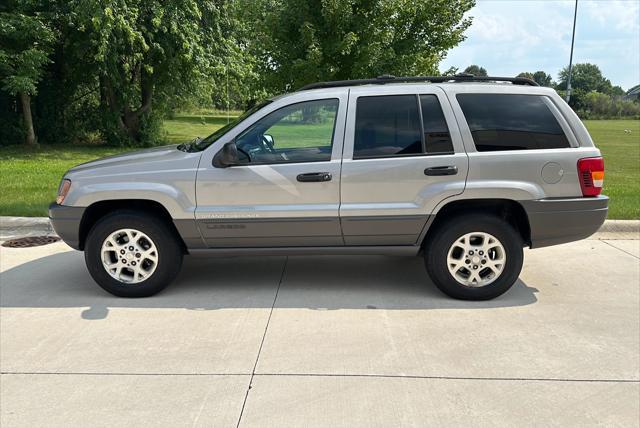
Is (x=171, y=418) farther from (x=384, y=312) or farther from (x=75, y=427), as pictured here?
(x=384, y=312)

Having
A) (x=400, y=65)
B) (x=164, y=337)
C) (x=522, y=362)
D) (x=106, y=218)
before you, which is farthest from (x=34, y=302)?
(x=400, y=65)

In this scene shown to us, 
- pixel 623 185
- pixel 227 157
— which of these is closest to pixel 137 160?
pixel 227 157

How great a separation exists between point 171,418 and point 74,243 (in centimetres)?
241

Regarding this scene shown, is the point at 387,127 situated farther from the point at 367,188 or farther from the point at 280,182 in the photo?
the point at 280,182

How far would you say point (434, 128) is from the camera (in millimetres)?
4434

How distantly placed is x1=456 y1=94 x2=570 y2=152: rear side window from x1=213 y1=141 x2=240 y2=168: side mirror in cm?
199

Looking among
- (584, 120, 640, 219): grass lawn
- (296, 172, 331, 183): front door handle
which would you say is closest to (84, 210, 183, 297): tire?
(296, 172, 331, 183): front door handle

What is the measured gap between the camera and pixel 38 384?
3.19 m

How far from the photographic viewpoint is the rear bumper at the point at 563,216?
4379mm

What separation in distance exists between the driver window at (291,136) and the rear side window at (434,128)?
2.59 ft

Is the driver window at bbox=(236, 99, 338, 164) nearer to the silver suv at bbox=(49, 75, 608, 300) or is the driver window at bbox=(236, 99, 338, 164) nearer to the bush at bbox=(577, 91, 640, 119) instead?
the silver suv at bbox=(49, 75, 608, 300)

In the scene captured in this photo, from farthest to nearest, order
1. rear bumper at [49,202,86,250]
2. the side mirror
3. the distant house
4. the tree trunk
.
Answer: the distant house, the tree trunk, rear bumper at [49,202,86,250], the side mirror

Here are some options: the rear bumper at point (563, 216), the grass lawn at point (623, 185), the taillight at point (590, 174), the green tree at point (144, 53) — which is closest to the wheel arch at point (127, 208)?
the rear bumper at point (563, 216)

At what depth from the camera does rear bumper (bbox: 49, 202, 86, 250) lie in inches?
177
